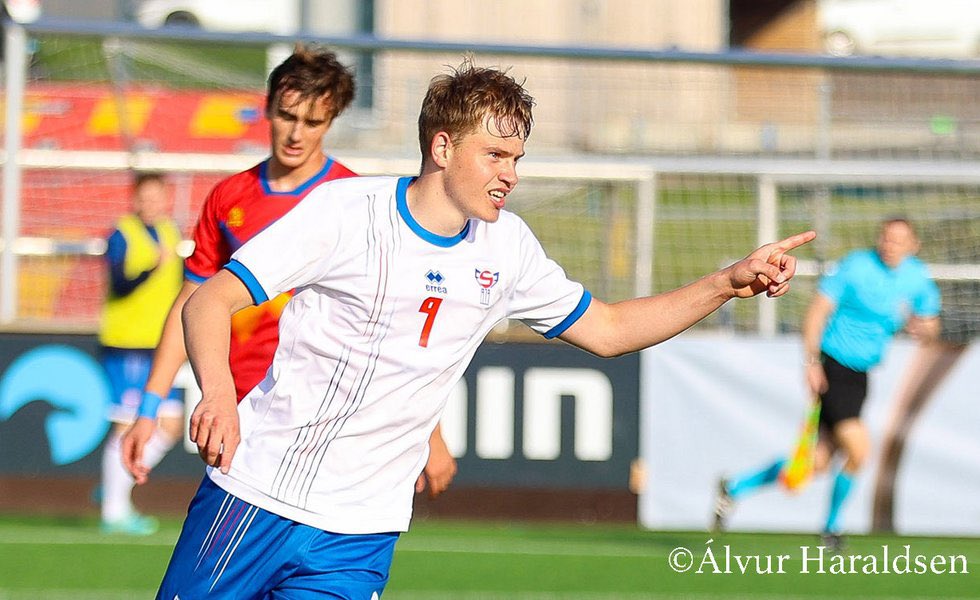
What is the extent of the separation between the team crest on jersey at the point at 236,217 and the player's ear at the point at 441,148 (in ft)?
5.04

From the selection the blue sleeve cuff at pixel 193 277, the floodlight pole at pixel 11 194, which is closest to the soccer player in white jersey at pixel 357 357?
the blue sleeve cuff at pixel 193 277

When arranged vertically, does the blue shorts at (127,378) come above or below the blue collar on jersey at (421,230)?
below

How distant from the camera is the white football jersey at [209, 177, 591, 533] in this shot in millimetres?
3836

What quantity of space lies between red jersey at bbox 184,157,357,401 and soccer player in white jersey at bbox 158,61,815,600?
1.25 m

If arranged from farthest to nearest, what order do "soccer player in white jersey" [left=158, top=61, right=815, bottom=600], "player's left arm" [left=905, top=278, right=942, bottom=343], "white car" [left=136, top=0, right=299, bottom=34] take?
"white car" [left=136, top=0, right=299, bottom=34] → "player's left arm" [left=905, top=278, right=942, bottom=343] → "soccer player in white jersey" [left=158, top=61, right=815, bottom=600]

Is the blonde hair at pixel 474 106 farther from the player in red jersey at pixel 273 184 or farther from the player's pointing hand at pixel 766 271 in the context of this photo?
the player in red jersey at pixel 273 184

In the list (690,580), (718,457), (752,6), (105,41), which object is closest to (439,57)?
(105,41)

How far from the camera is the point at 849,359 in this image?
31.6 ft

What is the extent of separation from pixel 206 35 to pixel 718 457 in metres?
4.67

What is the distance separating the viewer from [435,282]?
3863 millimetres

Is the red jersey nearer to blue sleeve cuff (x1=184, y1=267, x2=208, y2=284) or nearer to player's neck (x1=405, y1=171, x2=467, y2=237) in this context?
blue sleeve cuff (x1=184, y1=267, x2=208, y2=284)

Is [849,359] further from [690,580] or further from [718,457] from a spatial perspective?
[690,580]

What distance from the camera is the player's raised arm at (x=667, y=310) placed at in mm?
4066

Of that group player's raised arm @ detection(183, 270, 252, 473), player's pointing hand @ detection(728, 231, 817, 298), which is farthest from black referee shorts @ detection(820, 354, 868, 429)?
player's raised arm @ detection(183, 270, 252, 473)
